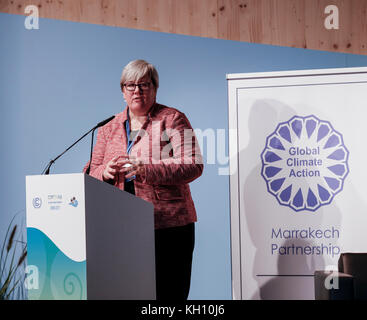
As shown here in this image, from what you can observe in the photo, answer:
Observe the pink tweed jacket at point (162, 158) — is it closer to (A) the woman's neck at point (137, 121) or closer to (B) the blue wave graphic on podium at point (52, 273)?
(A) the woman's neck at point (137, 121)

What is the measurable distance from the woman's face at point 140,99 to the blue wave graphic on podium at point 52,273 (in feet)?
7.89

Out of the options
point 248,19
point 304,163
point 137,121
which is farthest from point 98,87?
point 304,163

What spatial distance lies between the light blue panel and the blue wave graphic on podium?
238 cm

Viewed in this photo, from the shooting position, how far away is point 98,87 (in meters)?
3.99

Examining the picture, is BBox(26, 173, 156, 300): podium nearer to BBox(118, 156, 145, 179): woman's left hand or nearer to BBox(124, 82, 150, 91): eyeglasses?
BBox(118, 156, 145, 179): woman's left hand

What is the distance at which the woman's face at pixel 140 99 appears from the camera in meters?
3.84

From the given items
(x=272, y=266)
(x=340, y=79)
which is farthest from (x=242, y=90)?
(x=272, y=266)

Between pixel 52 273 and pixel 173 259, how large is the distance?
2.18m

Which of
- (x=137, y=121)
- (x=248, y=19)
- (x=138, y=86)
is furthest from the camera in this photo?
(x=248, y=19)

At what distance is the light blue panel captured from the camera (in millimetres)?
3830

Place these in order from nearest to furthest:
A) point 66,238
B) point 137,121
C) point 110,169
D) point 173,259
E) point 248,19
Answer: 1. point 66,238
2. point 110,169
3. point 173,259
4. point 137,121
5. point 248,19

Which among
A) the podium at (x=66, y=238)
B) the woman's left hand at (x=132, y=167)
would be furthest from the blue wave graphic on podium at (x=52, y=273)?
the woman's left hand at (x=132, y=167)

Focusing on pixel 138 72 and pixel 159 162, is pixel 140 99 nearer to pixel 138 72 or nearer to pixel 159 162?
pixel 138 72

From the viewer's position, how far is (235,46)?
13.0ft
